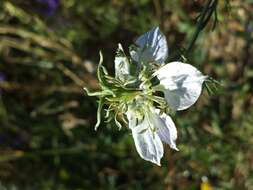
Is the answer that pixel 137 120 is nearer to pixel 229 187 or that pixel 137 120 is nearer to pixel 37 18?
pixel 229 187

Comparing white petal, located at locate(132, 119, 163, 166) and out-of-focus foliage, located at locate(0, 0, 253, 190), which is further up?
out-of-focus foliage, located at locate(0, 0, 253, 190)

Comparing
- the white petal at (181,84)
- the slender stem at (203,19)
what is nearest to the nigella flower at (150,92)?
the white petal at (181,84)

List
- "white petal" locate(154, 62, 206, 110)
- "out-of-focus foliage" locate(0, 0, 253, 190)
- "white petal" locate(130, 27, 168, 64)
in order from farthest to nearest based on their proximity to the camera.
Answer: "out-of-focus foliage" locate(0, 0, 253, 190) → "white petal" locate(130, 27, 168, 64) → "white petal" locate(154, 62, 206, 110)

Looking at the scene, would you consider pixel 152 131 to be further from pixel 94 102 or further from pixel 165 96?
pixel 94 102

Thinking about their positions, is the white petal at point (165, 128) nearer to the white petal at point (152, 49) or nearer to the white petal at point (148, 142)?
the white petal at point (148, 142)

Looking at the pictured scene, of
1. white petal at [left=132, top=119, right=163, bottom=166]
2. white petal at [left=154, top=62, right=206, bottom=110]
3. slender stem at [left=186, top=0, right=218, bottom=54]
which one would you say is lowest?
white petal at [left=132, top=119, right=163, bottom=166]

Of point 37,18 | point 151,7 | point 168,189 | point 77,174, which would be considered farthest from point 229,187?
point 37,18

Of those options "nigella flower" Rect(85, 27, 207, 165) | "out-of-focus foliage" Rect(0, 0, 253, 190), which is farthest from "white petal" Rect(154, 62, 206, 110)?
"out-of-focus foliage" Rect(0, 0, 253, 190)

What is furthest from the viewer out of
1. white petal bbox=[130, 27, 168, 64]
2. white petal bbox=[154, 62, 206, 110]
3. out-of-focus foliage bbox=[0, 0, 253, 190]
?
out-of-focus foliage bbox=[0, 0, 253, 190]

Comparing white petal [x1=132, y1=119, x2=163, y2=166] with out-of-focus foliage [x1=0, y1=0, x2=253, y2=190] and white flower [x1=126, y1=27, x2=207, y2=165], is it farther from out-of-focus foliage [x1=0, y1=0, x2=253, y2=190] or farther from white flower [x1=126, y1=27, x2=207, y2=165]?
out-of-focus foliage [x1=0, y1=0, x2=253, y2=190]
